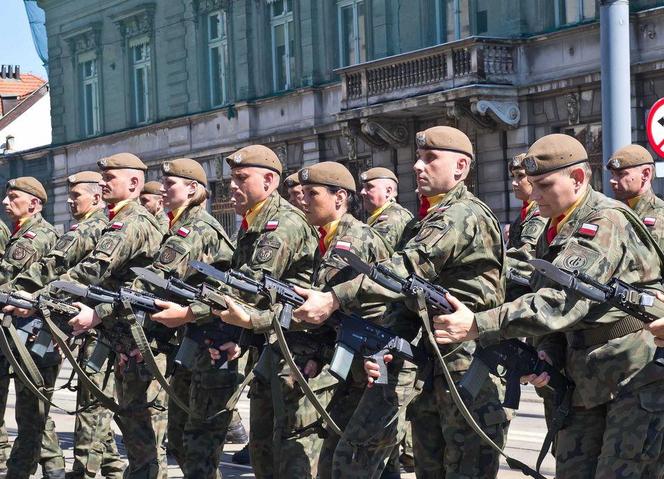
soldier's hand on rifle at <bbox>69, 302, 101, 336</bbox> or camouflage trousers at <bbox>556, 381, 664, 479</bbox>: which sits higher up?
soldier's hand on rifle at <bbox>69, 302, 101, 336</bbox>

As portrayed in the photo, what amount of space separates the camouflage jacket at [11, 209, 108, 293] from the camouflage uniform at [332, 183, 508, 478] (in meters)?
3.46

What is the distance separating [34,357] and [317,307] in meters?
4.02

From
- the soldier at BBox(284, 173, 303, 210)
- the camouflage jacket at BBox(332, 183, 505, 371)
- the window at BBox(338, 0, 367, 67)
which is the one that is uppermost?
the window at BBox(338, 0, 367, 67)

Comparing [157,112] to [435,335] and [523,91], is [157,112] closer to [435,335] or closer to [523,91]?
[523,91]

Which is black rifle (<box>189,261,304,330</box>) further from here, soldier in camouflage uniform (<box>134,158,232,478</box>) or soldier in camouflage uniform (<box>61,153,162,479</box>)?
soldier in camouflage uniform (<box>61,153,162,479</box>)

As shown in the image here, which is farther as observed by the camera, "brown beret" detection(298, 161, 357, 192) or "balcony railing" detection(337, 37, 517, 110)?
"balcony railing" detection(337, 37, 517, 110)

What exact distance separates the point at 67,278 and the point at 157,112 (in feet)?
89.6

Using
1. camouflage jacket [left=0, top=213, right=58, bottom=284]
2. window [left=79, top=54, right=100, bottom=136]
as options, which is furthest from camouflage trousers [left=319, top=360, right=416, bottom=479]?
window [left=79, top=54, right=100, bottom=136]

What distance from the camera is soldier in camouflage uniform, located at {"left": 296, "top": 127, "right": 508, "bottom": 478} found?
699cm

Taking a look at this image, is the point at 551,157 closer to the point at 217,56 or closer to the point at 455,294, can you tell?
the point at 455,294

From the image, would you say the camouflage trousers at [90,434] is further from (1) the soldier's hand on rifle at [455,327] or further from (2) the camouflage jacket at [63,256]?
(1) the soldier's hand on rifle at [455,327]

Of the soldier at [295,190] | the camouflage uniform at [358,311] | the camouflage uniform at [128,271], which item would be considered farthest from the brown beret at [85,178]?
the camouflage uniform at [358,311]

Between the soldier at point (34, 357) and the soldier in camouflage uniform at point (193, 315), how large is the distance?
1.41 m

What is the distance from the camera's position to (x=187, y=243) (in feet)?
28.8
